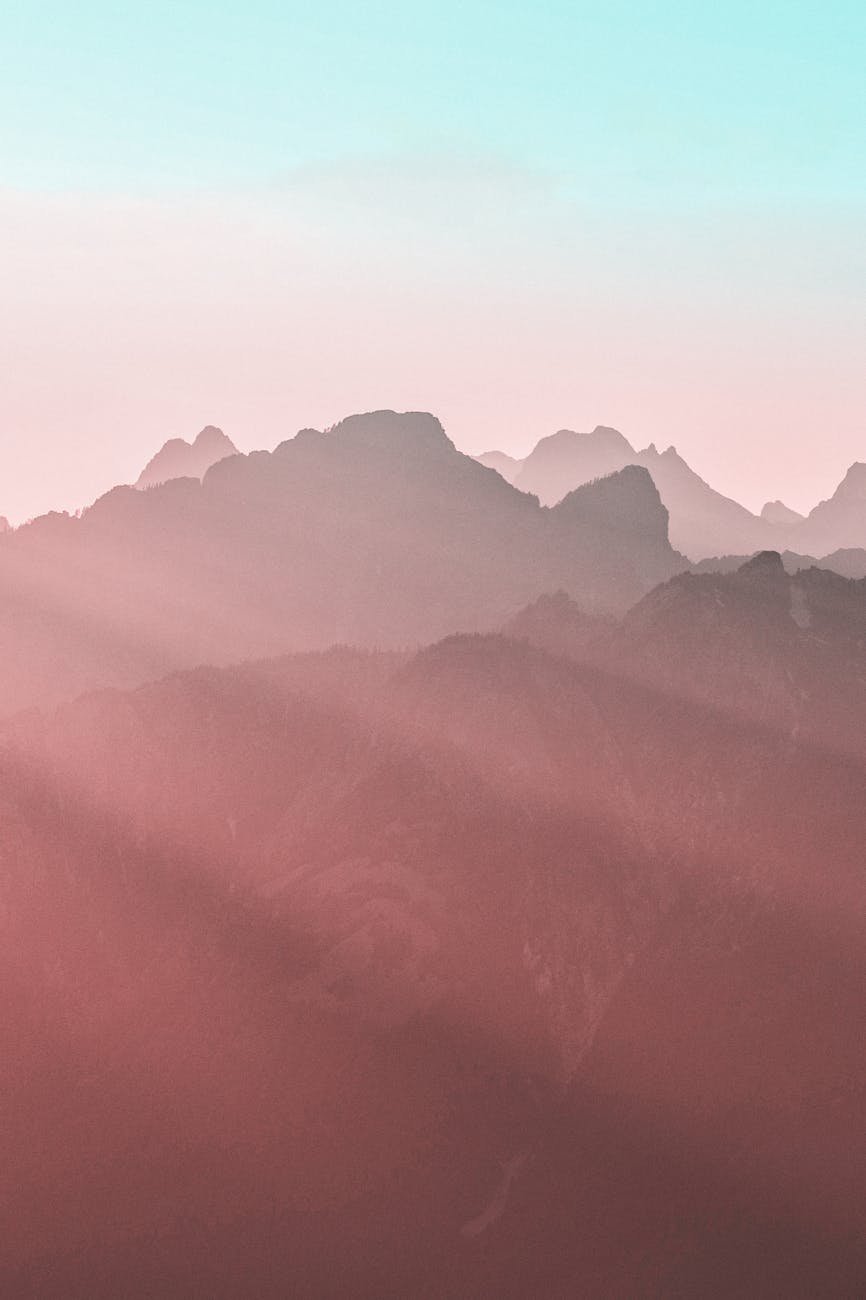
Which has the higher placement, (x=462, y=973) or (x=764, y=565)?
(x=764, y=565)

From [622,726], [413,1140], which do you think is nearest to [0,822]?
[413,1140]

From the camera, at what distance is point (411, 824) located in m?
144

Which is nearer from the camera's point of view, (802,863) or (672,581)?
(802,863)

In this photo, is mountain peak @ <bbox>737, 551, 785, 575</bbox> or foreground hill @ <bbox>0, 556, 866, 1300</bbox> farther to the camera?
mountain peak @ <bbox>737, 551, 785, 575</bbox>

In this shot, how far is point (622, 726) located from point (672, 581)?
21663 mm

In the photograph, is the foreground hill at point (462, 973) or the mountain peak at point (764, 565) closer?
the foreground hill at point (462, 973)

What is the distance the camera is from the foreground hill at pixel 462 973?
122m

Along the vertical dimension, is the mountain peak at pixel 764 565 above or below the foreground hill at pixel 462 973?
above

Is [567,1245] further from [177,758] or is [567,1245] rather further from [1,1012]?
[177,758]

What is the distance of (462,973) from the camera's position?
135m

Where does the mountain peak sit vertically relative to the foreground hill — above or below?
above

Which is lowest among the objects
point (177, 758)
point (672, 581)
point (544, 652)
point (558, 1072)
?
point (558, 1072)

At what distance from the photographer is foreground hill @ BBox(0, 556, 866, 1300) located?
121938 millimetres

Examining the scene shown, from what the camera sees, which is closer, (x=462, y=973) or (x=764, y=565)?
(x=462, y=973)
